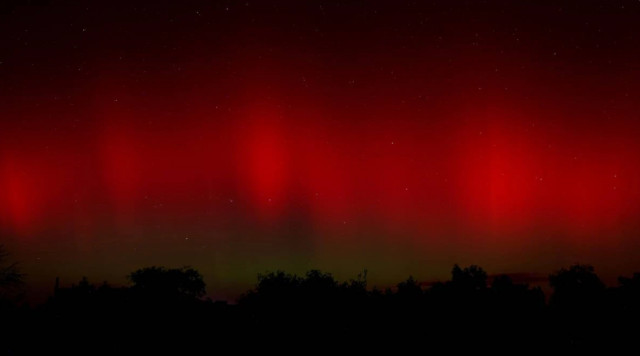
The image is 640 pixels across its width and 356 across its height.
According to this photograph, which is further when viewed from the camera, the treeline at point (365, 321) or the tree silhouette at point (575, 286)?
the tree silhouette at point (575, 286)

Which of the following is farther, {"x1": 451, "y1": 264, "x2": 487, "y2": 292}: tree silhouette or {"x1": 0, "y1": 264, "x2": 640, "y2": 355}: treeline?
{"x1": 451, "y1": 264, "x2": 487, "y2": 292}: tree silhouette

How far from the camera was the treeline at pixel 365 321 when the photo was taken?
32.2 m

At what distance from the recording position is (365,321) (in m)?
→ 35.6

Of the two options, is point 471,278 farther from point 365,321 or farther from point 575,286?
point 365,321

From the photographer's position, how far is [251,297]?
56.0 metres

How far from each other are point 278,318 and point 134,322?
811cm

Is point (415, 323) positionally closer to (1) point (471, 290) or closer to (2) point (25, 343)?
(1) point (471, 290)

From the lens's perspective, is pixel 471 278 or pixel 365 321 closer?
pixel 365 321

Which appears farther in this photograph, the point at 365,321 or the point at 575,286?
the point at 575,286

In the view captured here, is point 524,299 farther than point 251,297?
No

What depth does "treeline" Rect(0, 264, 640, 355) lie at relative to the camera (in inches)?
1266

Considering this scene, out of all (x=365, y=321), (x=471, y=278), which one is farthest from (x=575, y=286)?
(x=365, y=321)

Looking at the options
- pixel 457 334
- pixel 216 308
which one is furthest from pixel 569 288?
pixel 216 308

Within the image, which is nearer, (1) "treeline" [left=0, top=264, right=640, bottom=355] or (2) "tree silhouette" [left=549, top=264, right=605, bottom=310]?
(1) "treeline" [left=0, top=264, right=640, bottom=355]
